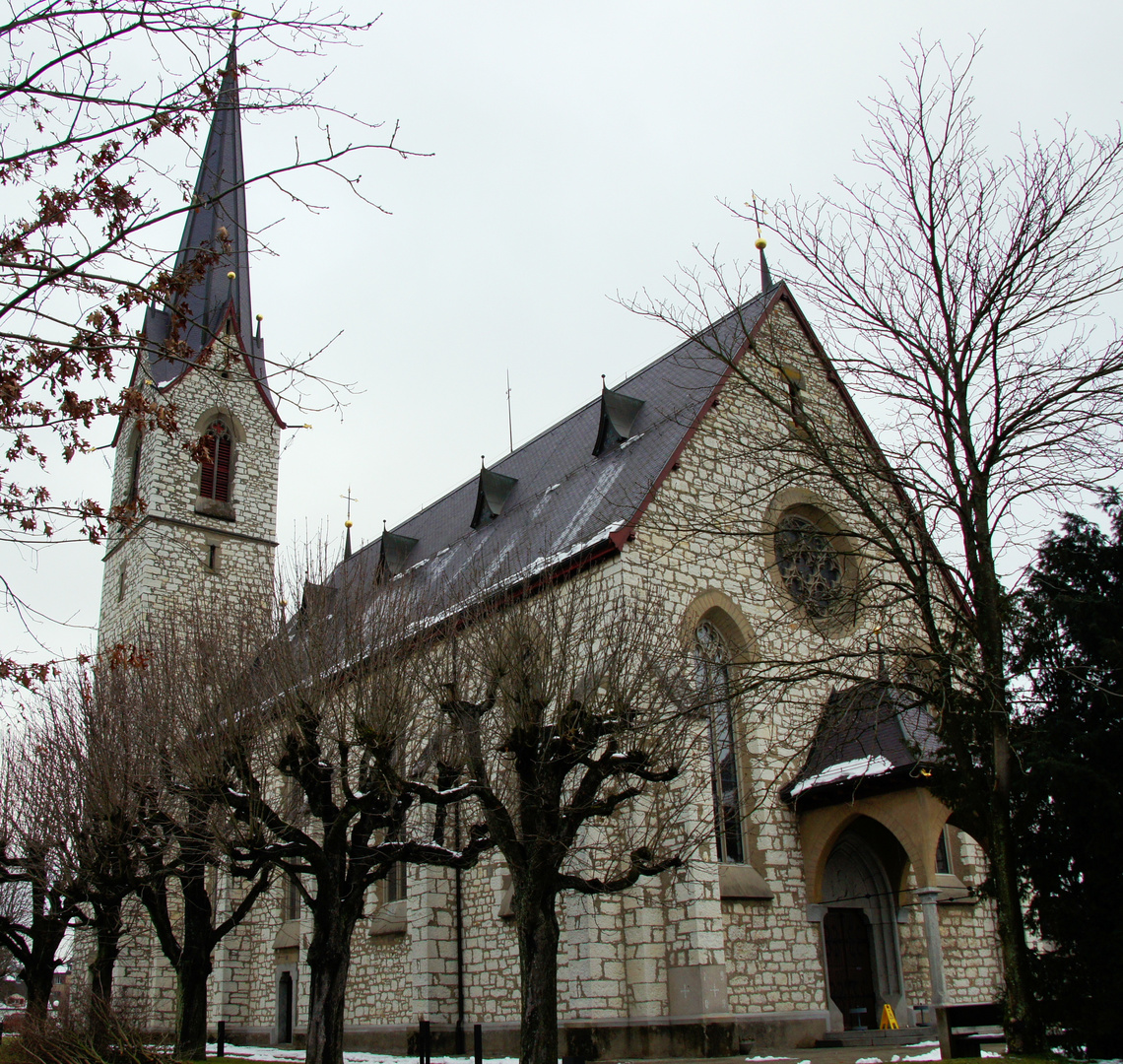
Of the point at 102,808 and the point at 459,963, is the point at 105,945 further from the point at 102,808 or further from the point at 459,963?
the point at 459,963

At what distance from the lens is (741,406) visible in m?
18.2

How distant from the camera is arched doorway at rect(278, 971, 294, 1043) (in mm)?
21672

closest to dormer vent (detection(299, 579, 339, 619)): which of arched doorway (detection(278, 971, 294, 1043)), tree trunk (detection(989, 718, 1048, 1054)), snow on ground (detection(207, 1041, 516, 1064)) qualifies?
snow on ground (detection(207, 1041, 516, 1064))

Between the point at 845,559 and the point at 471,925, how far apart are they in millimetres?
8996

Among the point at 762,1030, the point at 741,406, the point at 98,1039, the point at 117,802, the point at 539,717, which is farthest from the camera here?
the point at 741,406

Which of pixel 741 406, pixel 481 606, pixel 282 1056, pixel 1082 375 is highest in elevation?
pixel 741 406

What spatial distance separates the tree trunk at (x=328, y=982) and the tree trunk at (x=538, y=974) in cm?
250

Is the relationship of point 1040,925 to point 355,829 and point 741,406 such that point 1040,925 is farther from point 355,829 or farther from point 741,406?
point 741,406

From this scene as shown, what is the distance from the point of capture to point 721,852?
15883 mm

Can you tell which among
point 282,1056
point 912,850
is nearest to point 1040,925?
point 912,850

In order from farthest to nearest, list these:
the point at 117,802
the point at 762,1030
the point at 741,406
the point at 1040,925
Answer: the point at 741,406 < the point at 117,802 < the point at 762,1030 < the point at 1040,925

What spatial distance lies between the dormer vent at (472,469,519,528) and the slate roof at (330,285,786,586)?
7.4 inches

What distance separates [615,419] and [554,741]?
8.81 meters

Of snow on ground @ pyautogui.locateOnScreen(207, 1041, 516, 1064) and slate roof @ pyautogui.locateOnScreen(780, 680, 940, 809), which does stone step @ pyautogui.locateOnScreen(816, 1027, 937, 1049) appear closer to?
slate roof @ pyautogui.locateOnScreen(780, 680, 940, 809)
